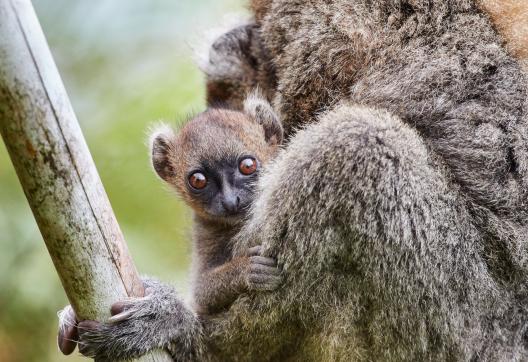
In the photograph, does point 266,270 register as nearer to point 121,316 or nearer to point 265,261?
point 265,261

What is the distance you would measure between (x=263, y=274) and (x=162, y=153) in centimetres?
210

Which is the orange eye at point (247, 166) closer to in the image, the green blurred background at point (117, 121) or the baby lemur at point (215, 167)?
the baby lemur at point (215, 167)

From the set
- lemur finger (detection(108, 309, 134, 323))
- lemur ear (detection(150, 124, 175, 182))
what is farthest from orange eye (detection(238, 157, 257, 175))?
Result: lemur finger (detection(108, 309, 134, 323))

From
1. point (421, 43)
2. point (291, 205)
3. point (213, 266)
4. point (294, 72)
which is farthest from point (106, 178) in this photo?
point (421, 43)

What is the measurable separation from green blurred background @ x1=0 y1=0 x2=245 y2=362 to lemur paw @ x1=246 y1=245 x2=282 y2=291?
1.74 m

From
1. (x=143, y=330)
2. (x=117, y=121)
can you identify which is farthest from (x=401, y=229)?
(x=117, y=121)

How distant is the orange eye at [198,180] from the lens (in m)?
6.47

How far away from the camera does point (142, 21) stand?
7.64m

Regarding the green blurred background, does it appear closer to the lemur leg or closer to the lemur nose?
Answer: the lemur nose

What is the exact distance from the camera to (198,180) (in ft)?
21.3

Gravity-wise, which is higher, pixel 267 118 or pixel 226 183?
pixel 267 118

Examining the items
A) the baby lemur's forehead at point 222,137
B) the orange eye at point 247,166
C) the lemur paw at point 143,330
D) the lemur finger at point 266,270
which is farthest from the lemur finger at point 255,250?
the baby lemur's forehead at point 222,137

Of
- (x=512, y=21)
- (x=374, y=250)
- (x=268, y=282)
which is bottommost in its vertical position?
(x=268, y=282)

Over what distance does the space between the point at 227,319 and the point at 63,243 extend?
5.29ft
